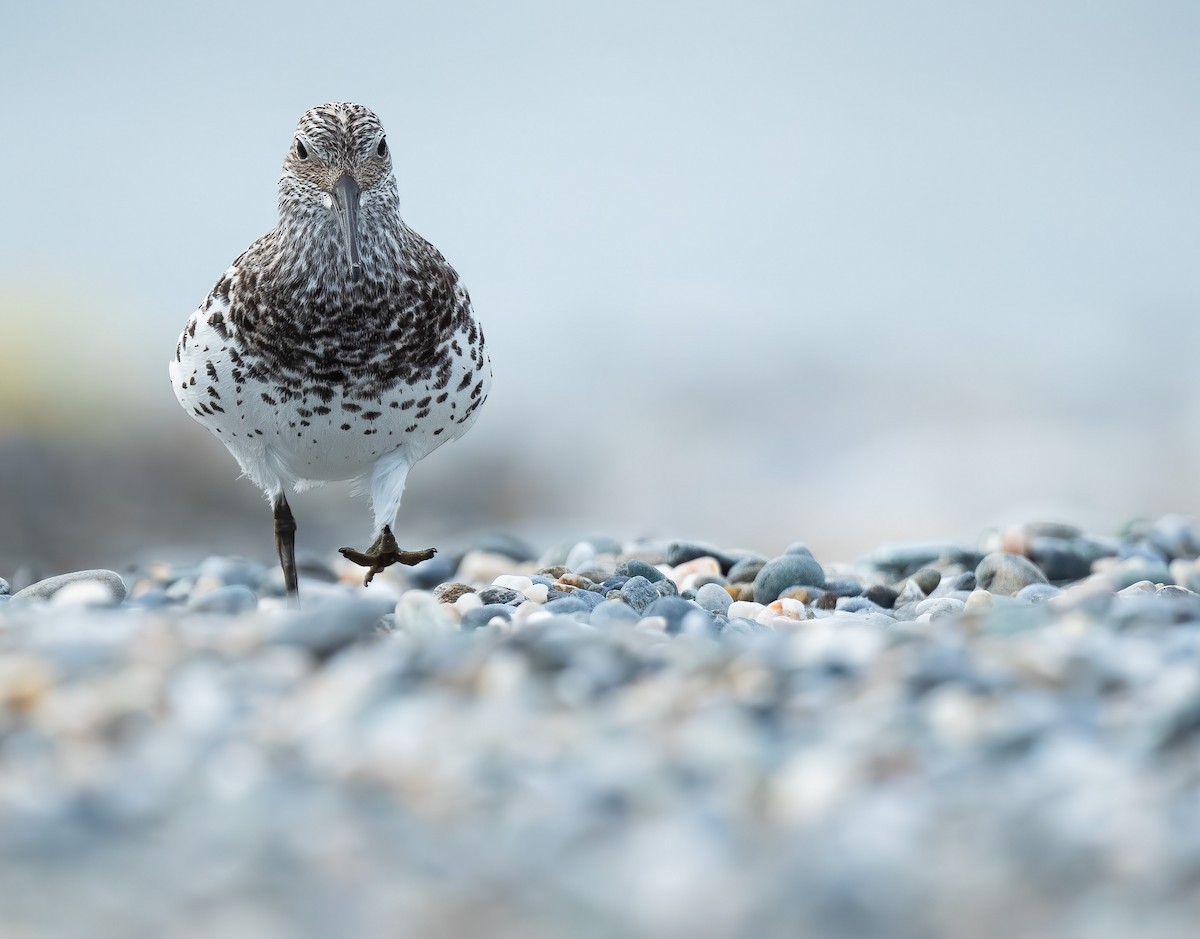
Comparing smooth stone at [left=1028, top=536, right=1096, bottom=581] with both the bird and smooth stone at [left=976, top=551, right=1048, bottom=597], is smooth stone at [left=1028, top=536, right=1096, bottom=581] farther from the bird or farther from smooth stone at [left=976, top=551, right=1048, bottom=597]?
the bird

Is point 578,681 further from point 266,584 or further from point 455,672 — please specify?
point 266,584

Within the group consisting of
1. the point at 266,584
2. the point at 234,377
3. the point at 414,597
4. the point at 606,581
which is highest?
the point at 234,377

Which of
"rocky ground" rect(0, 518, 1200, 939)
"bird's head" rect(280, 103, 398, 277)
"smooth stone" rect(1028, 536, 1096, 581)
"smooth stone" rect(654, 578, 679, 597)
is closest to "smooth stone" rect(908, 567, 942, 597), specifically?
"smooth stone" rect(1028, 536, 1096, 581)

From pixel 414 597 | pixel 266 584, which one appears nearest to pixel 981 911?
pixel 414 597

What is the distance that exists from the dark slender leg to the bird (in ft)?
2.55

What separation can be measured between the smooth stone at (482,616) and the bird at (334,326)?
1.23 m

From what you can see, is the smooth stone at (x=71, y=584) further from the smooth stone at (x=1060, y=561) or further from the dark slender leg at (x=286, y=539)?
the smooth stone at (x=1060, y=561)

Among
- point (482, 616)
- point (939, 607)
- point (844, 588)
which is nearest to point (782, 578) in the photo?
point (844, 588)

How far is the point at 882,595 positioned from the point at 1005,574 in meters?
0.71

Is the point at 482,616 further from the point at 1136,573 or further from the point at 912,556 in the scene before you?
the point at 1136,573

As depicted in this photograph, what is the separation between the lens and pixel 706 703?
4.01 m

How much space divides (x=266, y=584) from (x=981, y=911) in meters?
7.34

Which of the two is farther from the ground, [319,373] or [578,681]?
[319,373]

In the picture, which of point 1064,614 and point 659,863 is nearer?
point 659,863
